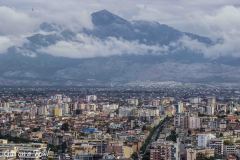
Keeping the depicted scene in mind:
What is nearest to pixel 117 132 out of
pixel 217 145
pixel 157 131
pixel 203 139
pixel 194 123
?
pixel 157 131

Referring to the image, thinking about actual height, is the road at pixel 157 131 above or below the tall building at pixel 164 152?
above

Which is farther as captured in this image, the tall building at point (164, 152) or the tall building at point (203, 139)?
the tall building at point (203, 139)

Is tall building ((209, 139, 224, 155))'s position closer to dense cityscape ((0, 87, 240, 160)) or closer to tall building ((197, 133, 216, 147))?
dense cityscape ((0, 87, 240, 160))

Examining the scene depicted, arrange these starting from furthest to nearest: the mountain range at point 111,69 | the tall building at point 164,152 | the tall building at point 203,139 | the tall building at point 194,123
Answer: the mountain range at point 111,69 → the tall building at point 194,123 → the tall building at point 203,139 → the tall building at point 164,152

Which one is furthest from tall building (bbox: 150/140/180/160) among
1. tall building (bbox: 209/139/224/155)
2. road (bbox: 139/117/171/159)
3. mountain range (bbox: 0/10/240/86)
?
mountain range (bbox: 0/10/240/86)

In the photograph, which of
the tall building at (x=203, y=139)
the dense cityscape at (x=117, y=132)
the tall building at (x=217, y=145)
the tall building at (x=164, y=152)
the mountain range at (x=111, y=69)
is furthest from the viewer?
the mountain range at (x=111, y=69)

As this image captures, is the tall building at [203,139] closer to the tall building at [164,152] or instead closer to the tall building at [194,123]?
the tall building at [164,152]

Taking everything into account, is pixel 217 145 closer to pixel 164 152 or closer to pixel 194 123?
pixel 164 152

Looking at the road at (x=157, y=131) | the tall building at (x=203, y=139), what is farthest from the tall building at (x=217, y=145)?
the road at (x=157, y=131)

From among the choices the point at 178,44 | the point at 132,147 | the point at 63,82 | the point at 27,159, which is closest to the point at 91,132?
the point at 132,147
